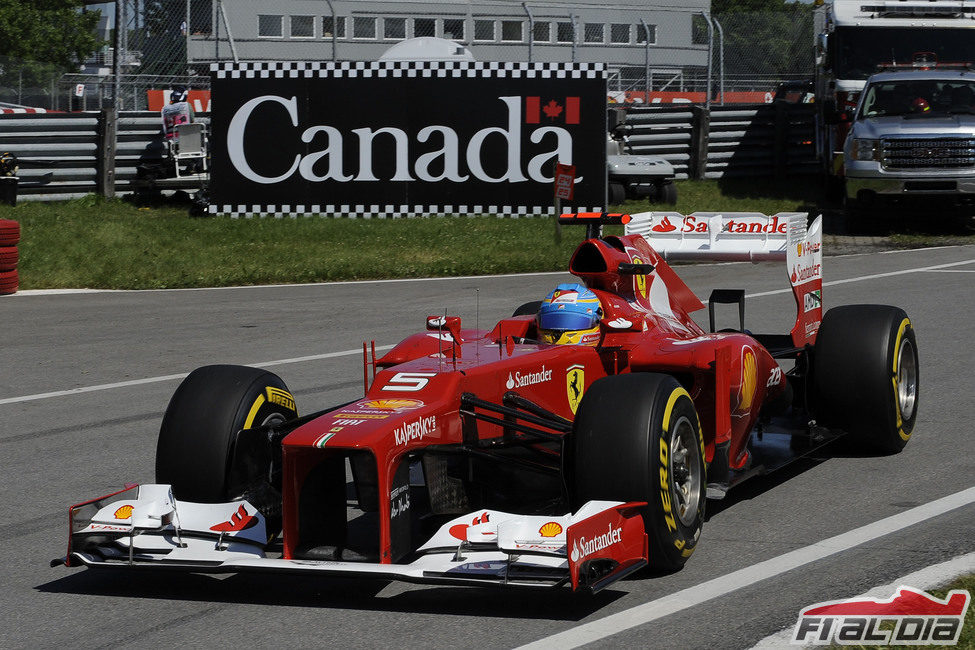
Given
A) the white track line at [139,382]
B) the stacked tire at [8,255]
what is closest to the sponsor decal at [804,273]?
the white track line at [139,382]

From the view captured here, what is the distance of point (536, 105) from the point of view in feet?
66.0

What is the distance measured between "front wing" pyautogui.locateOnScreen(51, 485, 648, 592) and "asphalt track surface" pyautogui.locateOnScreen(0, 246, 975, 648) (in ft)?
0.58

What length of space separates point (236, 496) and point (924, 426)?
171 inches

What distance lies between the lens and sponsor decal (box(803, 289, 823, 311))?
8.05 meters

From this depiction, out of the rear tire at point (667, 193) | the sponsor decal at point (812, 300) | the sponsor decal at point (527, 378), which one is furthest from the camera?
the rear tire at point (667, 193)

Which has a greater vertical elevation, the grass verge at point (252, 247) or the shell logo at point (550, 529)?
the grass verge at point (252, 247)

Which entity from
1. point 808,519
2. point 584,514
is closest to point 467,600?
point 584,514

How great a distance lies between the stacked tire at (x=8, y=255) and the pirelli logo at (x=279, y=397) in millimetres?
9411

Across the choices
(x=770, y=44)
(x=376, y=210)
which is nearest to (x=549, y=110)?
(x=376, y=210)

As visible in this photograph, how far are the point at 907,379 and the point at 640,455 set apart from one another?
10.1 ft

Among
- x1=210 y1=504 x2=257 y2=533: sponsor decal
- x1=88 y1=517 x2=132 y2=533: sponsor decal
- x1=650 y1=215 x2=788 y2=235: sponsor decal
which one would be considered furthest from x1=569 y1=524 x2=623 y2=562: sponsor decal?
x1=650 y1=215 x2=788 y2=235: sponsor decal

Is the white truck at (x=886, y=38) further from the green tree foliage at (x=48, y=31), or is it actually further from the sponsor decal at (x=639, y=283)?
the green tree foliage at (x=48, y=31)

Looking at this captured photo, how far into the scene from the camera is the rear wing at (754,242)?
7.99m

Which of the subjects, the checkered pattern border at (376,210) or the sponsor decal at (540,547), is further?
the checkered pattern border at (376,210)
